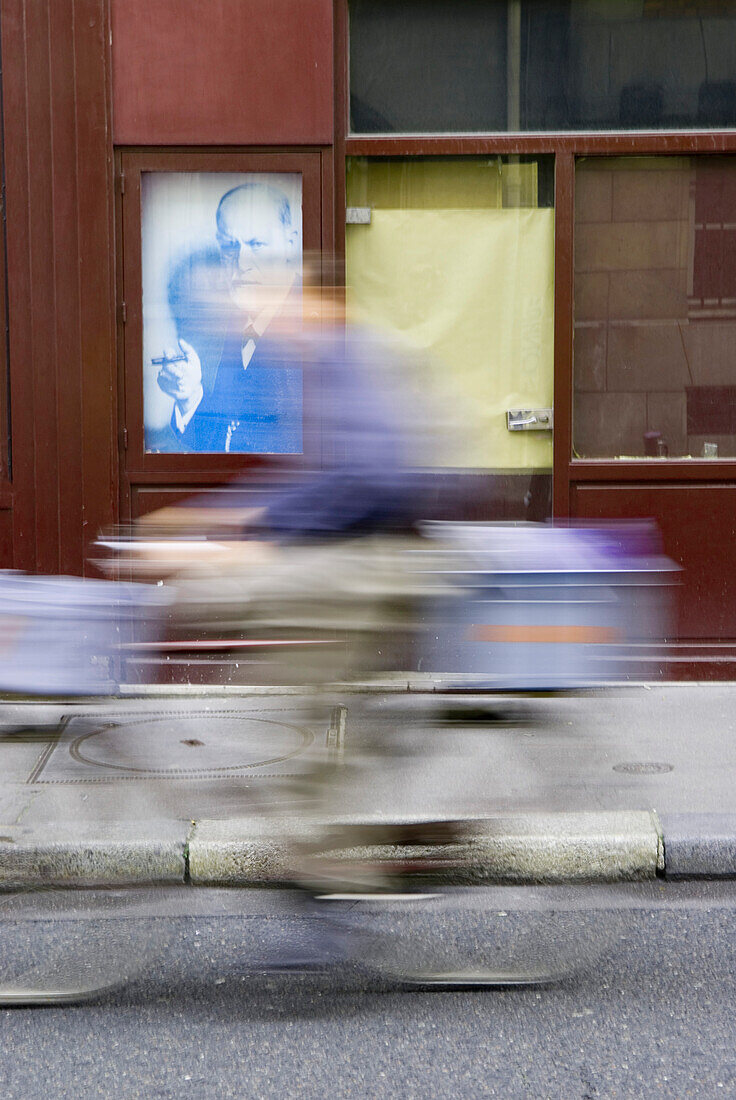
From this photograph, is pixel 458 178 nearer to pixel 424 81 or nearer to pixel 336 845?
pixel 424 81

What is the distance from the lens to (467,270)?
708 centimetres

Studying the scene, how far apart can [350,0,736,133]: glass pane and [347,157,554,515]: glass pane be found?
30cm

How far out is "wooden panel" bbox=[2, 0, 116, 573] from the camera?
6.70 m

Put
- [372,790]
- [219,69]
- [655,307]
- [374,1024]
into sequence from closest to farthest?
[374,1024] < [372,790] < [219,69] < [655,307]

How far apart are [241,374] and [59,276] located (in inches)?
45.0

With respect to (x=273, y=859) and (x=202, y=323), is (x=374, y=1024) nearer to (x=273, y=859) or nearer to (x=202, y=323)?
(x=273, y=859)

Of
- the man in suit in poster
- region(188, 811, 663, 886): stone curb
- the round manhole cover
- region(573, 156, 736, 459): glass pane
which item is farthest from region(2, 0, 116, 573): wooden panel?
the round manhole cover

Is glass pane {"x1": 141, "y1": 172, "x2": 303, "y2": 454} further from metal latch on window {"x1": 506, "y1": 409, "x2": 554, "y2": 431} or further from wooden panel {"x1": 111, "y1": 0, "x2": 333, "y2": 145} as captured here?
metal latch on window {"x1": 506, "y1": 409, "x2": 554, "y2": 431}

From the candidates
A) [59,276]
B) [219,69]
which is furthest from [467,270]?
[59,276]

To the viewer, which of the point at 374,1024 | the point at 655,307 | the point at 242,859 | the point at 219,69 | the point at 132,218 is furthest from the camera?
the point at 655,307

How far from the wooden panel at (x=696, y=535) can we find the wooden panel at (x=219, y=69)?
2.72m

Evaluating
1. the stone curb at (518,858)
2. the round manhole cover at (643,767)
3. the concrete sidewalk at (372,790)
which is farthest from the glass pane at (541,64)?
the stone curb at (518,858)

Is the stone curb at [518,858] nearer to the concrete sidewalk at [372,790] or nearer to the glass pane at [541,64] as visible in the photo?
the concrete sidewalk at [372,790]

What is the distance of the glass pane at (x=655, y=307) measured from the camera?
23.1 ft
